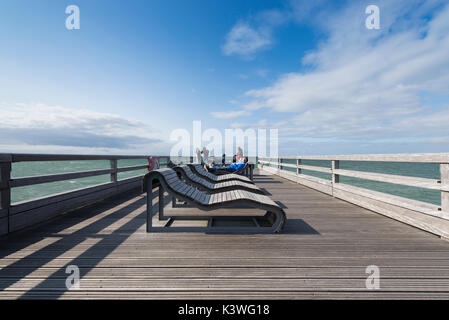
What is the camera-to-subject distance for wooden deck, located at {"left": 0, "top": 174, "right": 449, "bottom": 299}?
5.64 ft

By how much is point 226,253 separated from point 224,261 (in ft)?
0.66

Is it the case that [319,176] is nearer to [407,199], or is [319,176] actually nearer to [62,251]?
[407,199]

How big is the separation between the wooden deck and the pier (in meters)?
0.01

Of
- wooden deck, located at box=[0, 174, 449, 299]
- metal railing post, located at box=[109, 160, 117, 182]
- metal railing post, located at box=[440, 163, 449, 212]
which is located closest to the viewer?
wooden deck, located at box=[0, 174, 449, 299]

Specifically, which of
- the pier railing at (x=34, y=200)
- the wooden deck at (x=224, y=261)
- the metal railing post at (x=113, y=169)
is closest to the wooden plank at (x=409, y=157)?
the wooden deck at (x=224, y=261)

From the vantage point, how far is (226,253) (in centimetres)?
240

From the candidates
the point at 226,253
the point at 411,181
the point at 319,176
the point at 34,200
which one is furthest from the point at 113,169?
the point at 319,176

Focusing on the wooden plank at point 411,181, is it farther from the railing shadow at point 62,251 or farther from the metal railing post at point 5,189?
the metal railing post at point 5,189

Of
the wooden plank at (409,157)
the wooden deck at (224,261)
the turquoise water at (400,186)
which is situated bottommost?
the turquoise water at (400,186)

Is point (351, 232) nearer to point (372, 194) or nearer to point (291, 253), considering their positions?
point (291, 253)

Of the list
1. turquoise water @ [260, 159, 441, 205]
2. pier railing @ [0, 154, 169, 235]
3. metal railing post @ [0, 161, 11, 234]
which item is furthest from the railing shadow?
turquoise water @ [260, 159, 441, 205]

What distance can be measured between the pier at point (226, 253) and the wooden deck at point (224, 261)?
0.03 ft

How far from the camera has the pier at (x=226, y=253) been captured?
5.70 ft

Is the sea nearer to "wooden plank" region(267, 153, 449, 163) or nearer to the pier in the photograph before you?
the pier
